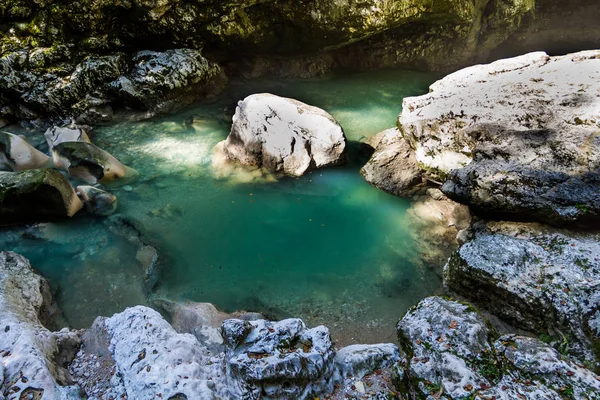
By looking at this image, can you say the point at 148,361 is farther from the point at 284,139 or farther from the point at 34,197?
the point at 284,139

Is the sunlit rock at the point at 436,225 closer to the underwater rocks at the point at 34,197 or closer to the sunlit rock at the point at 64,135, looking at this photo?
the underwater rocks at the point at 34,197

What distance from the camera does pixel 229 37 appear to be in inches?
466

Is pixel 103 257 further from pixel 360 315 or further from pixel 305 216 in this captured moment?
pixel 360 315

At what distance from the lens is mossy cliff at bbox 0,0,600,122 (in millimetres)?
10227

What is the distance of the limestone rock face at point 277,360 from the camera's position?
377 centimetres

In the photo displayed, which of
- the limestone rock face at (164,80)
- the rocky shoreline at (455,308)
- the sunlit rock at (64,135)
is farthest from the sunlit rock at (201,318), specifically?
the limestone rock face at (164,80)

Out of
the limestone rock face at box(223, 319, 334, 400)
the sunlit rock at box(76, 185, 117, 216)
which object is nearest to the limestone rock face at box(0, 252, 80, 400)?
the limestone rock face at box(223, 319, 334, 400)

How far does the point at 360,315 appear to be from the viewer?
5953 millimetres

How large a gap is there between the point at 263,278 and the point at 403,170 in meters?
3.76

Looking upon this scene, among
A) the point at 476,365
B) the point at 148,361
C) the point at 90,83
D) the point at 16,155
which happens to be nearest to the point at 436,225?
the point at 476,365

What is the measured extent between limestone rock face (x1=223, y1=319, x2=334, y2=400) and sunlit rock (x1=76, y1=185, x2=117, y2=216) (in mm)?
4734

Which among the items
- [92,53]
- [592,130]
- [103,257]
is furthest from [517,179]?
[92,53]

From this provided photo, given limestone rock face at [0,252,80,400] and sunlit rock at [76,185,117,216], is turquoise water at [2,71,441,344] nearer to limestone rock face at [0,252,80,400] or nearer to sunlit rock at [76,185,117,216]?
sunlit rock at [76,185,117,216]

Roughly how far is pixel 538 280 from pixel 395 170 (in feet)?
12.8
